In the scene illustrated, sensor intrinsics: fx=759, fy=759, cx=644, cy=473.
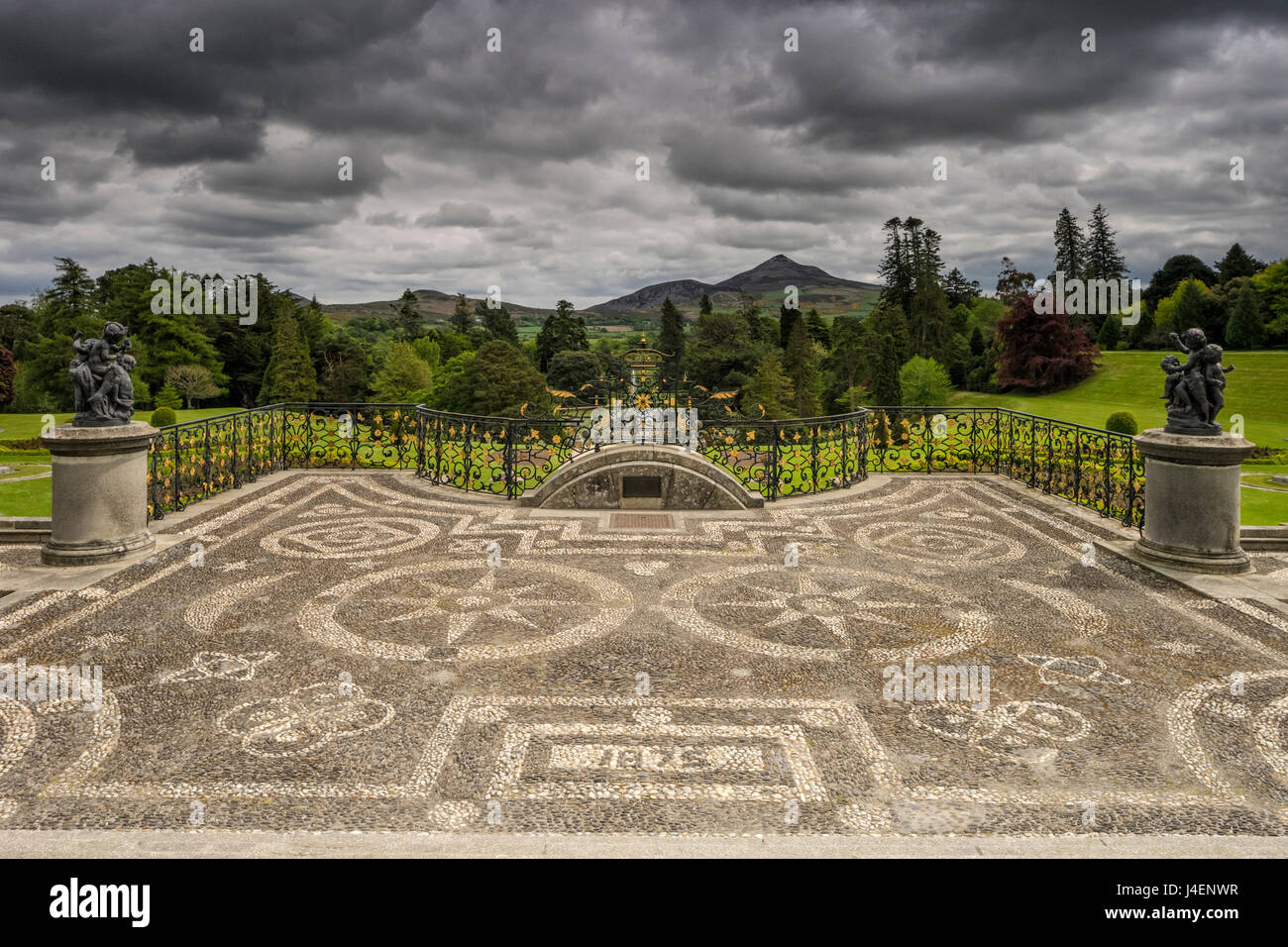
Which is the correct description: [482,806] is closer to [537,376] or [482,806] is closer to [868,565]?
[868,565]

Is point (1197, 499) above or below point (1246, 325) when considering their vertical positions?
below

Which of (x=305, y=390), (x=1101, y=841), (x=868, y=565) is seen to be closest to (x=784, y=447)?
(x=868, y=565)

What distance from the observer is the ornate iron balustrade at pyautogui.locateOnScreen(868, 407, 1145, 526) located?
11906mm

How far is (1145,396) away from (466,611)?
136 feet

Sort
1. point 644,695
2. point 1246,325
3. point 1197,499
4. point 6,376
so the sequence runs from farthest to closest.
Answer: point 1246,325 < point 6,376 < point 1197,499 < point 644,695

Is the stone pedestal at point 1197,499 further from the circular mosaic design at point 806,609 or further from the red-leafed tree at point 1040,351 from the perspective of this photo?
the red-leafed tree at point 1040,351

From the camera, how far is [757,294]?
76.6 meters

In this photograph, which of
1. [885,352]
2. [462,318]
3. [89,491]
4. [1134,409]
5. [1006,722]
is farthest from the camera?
[462,318]

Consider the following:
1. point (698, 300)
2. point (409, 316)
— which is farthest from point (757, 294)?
point (409, 316)

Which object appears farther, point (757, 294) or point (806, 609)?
point (757, 294)

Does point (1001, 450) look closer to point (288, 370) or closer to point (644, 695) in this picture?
point (644, 695)

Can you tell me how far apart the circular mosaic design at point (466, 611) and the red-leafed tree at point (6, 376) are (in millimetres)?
46208

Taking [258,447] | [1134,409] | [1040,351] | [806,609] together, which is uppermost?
[1040,351]

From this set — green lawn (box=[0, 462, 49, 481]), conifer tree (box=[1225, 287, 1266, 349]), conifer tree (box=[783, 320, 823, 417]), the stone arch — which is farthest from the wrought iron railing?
conifer tree (box=[1225, 287, 1266, 349])
